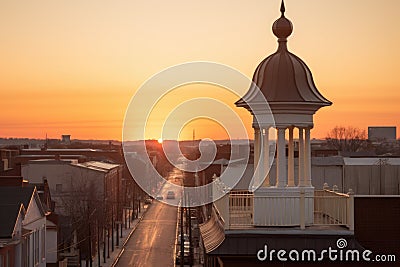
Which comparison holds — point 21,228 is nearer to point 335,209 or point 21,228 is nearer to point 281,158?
point 281,158

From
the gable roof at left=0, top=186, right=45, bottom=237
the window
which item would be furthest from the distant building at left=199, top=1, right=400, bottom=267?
the window

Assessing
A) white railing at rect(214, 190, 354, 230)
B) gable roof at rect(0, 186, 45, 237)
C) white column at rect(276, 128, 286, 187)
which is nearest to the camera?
white railing at rect(214, 190, 354, 230)

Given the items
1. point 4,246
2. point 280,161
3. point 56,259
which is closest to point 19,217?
point 4,246

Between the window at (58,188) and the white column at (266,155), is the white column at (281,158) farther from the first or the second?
the window at (58,188)

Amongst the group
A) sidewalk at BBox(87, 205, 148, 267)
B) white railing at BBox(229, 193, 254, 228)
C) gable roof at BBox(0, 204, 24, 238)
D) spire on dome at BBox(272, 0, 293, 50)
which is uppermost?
spire on dome at BBox(272, 0, 293, 50)

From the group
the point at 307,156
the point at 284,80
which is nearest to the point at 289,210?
the point at 307,156

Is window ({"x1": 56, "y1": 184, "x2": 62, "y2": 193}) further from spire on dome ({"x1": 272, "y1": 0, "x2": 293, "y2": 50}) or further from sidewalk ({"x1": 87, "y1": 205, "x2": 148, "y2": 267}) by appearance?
spire on dome ({"x1": 272, "y1": 0, "x2": 293, "y2": 50})

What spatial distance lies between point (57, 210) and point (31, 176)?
861 cm

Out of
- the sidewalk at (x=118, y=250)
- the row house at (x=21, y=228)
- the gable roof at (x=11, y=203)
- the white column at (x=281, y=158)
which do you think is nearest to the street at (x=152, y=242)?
the sidewalk at (x=118, y=250)

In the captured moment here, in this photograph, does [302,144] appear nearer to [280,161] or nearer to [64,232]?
[280,161]

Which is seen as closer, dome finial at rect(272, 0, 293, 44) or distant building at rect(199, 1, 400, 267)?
distant building at rect(199, 1, 400, 267)

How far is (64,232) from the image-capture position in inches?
2254

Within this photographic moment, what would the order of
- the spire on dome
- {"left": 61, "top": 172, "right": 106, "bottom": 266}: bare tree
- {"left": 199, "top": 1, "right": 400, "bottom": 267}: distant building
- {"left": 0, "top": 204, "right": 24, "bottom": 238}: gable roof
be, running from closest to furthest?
{"left": 199, "top": 1, "right": 400, "bottom": 267}: distant building → the spire on dome → {"left": 0, "top": 204, "right": 24, "bottom": 238}: gable roof → {"left": 61, "top": 172, "right": 106, "bottom": 266}: bare tree

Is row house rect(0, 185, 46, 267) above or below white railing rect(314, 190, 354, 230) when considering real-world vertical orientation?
below
